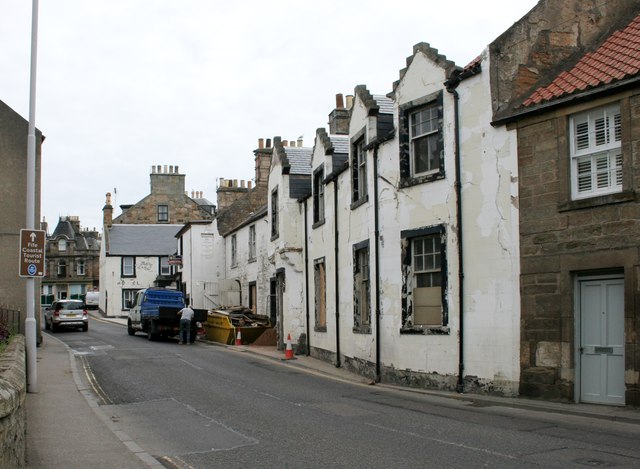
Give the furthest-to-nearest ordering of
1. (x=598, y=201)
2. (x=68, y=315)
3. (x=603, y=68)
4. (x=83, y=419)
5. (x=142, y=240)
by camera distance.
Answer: (x=142, y=240)
(x=68, y=315)
(x=603, y=68)
(x=598, y=201)
(x=83, y=419)

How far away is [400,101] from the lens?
1753cm

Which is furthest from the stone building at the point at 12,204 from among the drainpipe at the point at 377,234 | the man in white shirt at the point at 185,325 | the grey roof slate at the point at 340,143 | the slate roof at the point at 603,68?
the slate roof at the point at 603,68

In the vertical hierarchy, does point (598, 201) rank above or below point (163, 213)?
below

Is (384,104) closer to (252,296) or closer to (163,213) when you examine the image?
(252,296)

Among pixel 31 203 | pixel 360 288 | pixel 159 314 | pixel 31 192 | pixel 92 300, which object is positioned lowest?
pixel 92 300

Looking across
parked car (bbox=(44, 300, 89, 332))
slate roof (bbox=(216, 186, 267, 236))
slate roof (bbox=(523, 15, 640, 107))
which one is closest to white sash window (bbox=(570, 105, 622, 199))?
slate roof (bbox=(523, 15, 640, 107))

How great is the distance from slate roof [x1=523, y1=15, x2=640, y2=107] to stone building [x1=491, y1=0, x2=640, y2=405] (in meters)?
0.03

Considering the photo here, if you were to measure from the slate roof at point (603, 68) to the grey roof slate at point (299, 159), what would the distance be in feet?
45.2

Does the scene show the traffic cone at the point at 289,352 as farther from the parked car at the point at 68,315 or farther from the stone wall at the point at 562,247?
the parked car at the point at 68,315

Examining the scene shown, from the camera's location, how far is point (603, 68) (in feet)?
44.8

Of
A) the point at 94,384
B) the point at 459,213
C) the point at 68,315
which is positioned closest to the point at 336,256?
the point at 459,213

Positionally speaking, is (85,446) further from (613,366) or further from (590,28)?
(590,28)

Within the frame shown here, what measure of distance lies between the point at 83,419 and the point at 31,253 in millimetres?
4219

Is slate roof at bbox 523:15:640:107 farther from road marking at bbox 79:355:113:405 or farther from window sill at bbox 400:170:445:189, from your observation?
road marking at bbox 79:355:113:405
